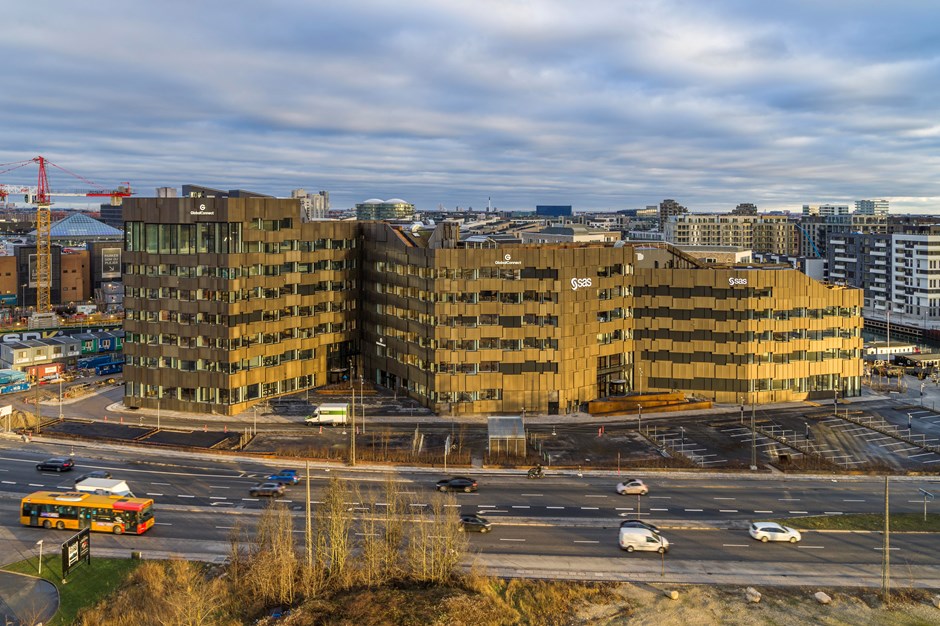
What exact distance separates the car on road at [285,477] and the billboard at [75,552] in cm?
2022

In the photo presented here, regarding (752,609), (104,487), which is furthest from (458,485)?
(104,487)

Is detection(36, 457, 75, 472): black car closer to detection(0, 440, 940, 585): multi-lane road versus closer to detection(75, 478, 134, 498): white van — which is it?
detection(0, 440, 940, 585): multi-lane road

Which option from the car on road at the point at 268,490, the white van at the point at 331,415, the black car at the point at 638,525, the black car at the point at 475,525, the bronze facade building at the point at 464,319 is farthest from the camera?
the bronze facade building at the point at 464,319

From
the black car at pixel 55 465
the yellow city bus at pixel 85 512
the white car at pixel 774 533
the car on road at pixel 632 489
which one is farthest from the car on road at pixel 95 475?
the white car at pixel 774 533

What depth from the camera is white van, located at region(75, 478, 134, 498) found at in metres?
68.5

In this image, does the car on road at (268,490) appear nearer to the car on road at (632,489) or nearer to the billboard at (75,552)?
the billboard at (75,552)

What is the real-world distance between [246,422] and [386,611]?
59.4 metres

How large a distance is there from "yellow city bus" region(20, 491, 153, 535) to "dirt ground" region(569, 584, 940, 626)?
38031 mm

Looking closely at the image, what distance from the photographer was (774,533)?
61.4m

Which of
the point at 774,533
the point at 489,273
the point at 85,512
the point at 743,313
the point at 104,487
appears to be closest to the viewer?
the point at 774,533

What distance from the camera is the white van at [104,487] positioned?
68500 mm

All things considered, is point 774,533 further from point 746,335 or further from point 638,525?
point 746,335

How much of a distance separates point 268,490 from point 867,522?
53.8 m

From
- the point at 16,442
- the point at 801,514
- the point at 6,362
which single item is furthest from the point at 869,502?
the point at 6,362
